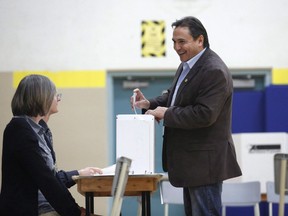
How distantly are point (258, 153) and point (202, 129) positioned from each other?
2.94 meters

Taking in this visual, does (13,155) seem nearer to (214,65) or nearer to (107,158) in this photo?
(214,65)

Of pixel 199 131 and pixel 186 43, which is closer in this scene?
pixel 199 131

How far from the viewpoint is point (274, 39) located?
5.84m

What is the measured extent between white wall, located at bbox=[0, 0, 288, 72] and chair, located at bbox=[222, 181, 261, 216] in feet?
4.65

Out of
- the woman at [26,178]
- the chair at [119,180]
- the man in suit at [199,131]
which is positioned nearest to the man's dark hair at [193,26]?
the man in suit at [199,131]

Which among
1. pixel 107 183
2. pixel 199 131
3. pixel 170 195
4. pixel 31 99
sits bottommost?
pixel 170 195

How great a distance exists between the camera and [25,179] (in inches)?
98.9

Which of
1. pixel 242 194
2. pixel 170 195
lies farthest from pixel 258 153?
pixel 170 195

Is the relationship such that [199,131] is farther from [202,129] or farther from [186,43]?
[186,43]

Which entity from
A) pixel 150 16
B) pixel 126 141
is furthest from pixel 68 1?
pixel 126 141

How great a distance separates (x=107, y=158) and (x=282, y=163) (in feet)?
12.6

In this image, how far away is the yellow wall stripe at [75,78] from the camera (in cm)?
586

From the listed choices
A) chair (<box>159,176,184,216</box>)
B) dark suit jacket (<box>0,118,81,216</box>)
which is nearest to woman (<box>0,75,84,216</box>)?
dark suit jacket (<box>0,118,81,216</box>)

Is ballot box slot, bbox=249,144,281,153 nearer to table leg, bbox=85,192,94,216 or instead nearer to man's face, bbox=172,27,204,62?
man's face, bbox=172,27,204,62
